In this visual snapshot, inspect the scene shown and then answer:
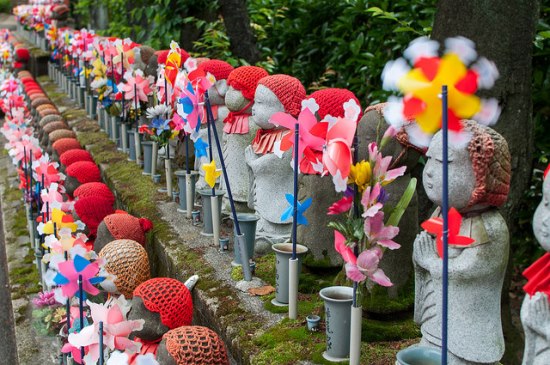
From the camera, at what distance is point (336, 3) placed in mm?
6836

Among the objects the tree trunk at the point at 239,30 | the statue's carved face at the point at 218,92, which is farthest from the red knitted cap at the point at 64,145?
the statue's carved face at the point at 218,92

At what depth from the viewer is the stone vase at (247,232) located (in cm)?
369

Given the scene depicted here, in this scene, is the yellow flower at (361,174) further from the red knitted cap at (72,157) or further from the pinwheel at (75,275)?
the red knitted cap at (72,157)

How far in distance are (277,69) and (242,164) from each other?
3404mm

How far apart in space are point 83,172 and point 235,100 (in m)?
1.82

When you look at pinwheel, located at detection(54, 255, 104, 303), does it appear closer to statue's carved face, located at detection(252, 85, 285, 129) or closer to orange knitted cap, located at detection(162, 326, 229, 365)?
orange knitted cap, located at detection(162, 326, 229, 365)

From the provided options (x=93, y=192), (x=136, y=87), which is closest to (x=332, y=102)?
(x=93, y=192)

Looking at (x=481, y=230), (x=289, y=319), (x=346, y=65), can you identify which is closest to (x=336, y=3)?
(x=346, y=65)

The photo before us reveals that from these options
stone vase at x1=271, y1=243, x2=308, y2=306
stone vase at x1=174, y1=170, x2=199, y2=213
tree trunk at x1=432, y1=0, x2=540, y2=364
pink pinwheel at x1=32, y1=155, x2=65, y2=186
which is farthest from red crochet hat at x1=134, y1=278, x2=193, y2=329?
pink pinwheel at x1=32, y1=155, x2=65, y2=186

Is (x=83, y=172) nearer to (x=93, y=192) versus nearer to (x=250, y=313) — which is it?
(x=93, y=192)

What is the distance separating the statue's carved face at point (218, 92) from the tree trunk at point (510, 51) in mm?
1398

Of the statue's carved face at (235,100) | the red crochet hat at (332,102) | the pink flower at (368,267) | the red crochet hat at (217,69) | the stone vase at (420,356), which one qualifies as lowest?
the stone vase at (420,356)

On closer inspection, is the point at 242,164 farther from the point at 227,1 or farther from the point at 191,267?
the point at 227,1

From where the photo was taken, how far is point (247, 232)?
372cm
